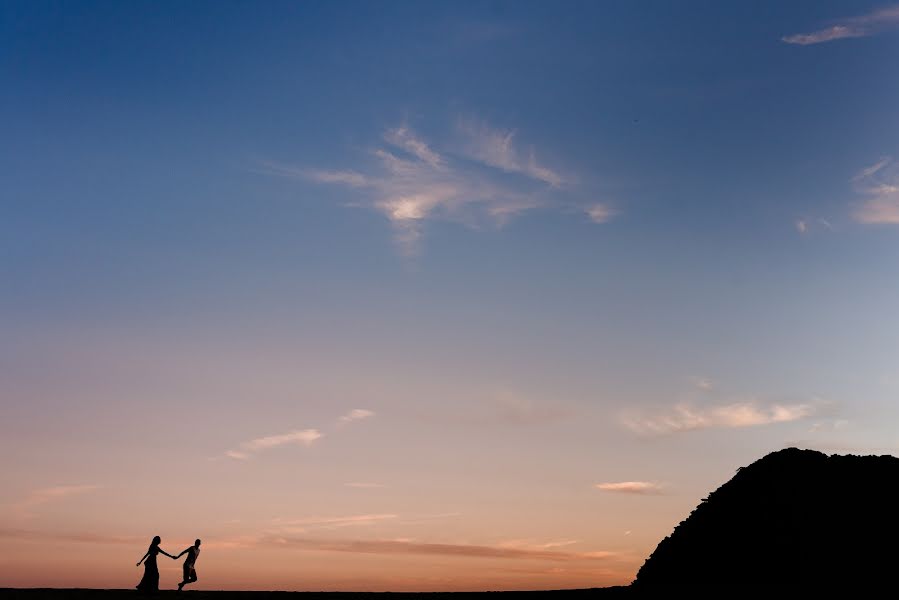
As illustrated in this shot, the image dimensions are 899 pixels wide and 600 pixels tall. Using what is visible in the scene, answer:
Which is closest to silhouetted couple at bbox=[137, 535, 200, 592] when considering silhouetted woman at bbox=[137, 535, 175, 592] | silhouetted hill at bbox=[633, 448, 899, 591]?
silhouetted woman at bbox=[137, 535, 175, 592]

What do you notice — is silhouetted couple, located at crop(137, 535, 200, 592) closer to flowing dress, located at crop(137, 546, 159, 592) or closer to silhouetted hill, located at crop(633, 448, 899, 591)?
flowing dress, located at crop(137, 546, 159, 592)

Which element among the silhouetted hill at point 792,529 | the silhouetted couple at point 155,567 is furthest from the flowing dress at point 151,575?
the silhouetted hill at point 792,529

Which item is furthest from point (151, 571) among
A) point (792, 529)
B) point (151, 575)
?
point (792, 529)

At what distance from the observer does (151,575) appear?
97.0ft

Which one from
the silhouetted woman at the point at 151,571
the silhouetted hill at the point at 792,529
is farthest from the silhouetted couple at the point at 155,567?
the silhouetted hill at the point at 792,529

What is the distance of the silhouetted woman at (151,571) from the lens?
29.5 m

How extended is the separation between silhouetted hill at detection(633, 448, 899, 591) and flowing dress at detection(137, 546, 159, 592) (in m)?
19.3

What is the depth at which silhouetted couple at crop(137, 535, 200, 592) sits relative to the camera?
29531 millimetres

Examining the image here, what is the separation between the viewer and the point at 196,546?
30.7 meters

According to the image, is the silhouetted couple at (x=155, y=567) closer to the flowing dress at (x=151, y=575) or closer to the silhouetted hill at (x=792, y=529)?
the flowing dress at (x=151, y=575)

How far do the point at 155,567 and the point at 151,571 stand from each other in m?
0.19

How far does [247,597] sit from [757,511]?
2112 cm

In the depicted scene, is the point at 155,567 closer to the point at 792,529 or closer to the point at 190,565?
the point at 190,565

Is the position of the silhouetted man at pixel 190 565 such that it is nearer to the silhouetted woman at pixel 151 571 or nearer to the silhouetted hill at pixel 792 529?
the silhouetted woman at pixel 151 571
